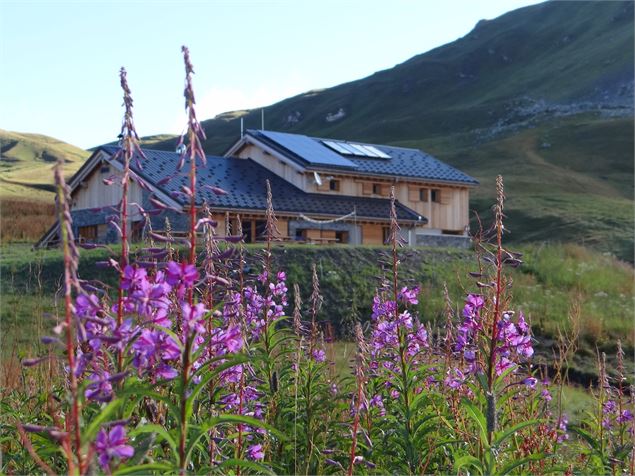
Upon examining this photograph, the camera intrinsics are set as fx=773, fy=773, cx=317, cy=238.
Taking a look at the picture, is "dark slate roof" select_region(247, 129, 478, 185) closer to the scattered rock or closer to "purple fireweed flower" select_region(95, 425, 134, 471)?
"purple fireweed flower" select_region(95, 425, 134, 471)

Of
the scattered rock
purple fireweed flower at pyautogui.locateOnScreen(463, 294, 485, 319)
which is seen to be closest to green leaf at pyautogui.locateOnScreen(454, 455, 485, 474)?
purple fireweed flower at pyautogui.locateOnScreen(463, 294, 485, 319)

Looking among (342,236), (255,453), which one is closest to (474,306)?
(255,453)

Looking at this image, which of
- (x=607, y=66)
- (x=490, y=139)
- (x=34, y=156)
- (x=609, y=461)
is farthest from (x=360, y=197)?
(x=34, y=156)

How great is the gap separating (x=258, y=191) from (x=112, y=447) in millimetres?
29555

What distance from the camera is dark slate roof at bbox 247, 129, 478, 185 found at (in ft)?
111

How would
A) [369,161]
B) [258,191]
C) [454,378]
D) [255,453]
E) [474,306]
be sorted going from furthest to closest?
[369,161] → [258,191] → [454,378] → [474,306] → [255,453]

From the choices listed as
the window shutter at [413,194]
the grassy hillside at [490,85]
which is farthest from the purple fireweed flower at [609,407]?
the grassy hillside at [490,85]

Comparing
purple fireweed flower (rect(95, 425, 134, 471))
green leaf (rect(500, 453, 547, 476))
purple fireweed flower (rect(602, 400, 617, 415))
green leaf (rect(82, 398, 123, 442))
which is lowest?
purple fireweed flower (rect(602, 400, 617, 415))

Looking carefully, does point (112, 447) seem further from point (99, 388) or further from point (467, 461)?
point (467, 461)

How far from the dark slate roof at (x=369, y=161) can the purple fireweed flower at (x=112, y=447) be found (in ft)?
100

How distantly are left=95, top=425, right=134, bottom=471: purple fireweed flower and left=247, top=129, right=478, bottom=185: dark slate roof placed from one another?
100 feet

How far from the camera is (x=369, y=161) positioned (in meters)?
36.7

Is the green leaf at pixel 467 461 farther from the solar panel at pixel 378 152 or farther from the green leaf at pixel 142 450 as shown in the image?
the solar panel at pixel 378 152

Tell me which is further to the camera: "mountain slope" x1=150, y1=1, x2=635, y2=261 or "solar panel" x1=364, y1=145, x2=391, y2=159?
"mountain slope" x1=150, y1=1, x2=635, y2=261
